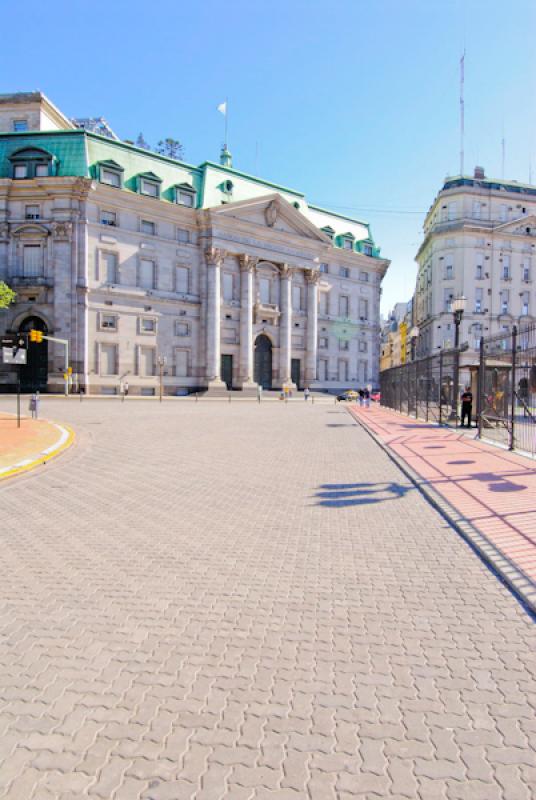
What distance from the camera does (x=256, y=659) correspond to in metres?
3.52

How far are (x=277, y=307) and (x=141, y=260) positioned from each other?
1725 cm

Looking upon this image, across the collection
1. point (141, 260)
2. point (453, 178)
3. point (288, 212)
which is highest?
point (453, 178)

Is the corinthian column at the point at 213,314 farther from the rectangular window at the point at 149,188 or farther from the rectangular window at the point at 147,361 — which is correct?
the rectangular window at the point at 149,188

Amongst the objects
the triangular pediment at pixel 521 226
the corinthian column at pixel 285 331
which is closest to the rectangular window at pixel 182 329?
the corinthian column at pixel 285 331

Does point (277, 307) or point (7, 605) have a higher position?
point (277, 307)

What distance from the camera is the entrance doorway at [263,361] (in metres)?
60.9

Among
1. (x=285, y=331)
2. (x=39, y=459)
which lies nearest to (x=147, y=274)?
(x=285, y=331)

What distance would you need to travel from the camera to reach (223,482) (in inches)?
374

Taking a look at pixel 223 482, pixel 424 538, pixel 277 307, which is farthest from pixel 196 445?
pixel 277 307

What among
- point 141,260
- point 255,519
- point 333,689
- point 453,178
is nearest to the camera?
point 333,689

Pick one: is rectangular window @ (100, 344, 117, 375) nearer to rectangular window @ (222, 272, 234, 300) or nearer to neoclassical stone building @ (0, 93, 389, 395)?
neoclassical stone building @ (0, 93, 389, 395)

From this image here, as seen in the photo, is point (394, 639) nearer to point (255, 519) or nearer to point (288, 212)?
point (255, 519)

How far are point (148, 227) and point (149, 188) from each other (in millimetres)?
3761

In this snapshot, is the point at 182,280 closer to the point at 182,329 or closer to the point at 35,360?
the point at 182,329
